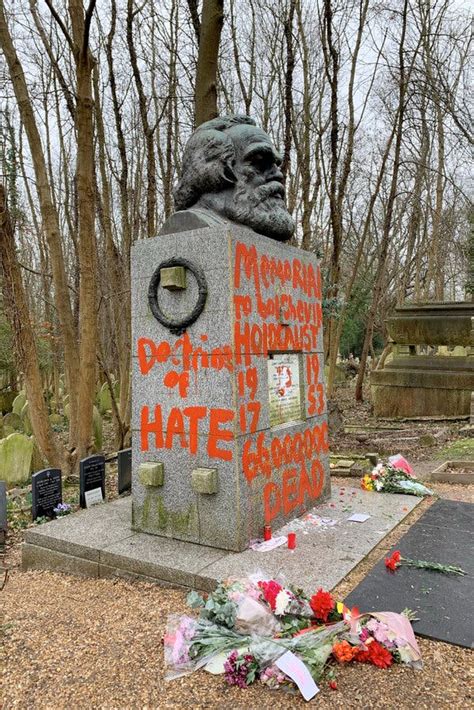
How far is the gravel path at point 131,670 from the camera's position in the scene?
235 centimetres

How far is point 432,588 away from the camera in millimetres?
3213

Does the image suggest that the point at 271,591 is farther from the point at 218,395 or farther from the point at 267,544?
the point at 218,395

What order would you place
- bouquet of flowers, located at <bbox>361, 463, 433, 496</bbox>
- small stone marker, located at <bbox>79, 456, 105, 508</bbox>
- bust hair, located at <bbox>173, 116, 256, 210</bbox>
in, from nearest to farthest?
1. bust hair, located at <bbox>173, 116, 256, 210</bbox>
2. bouquet of flowers, located at <bbox>361, 463, 433, 496</bbox>
3. small stone marker, located at <bbox>79, 456, 105, 508</bbox>

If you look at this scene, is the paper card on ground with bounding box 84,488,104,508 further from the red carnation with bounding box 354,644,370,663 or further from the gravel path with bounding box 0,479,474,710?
the red carnation with bounding box 354,644,370,663

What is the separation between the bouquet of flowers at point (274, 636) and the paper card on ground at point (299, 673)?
0.08 feet

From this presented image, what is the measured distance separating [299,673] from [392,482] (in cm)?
327

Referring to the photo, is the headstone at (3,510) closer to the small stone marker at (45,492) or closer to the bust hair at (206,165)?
the small stone marker at (45,492)

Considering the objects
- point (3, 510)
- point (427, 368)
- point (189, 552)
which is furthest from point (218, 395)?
point (427, 368)

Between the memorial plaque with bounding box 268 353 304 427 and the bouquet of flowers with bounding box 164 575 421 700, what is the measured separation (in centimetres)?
168

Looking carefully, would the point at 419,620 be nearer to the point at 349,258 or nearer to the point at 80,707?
the point at 80,707

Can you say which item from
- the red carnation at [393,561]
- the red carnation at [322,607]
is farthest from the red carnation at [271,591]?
the red carnation at [393,561]

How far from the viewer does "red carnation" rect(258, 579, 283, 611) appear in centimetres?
281

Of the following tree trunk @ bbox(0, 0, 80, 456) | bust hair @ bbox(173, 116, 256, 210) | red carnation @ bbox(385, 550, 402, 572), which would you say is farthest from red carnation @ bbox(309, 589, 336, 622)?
tree trunk @ bbox(0, 0, 80, 456)

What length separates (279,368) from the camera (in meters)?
4.46
